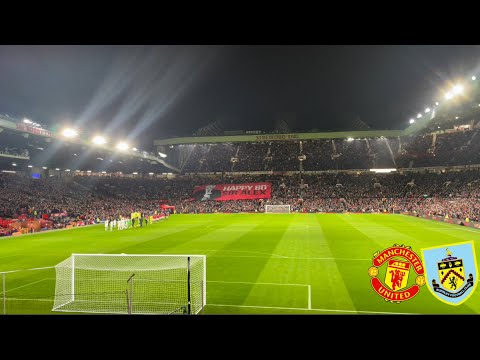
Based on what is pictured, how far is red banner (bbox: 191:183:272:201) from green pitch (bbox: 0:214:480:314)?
34431 mm

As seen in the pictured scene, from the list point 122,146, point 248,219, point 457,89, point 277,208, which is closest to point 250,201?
point 277,208

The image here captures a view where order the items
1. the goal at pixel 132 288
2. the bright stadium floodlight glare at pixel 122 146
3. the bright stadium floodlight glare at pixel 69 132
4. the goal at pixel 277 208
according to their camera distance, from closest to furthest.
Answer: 1. the goal at pixel 132 288
2. the bright stadium floodlight glare at pixel 69 132
3. the bright stadium floodlight glare at pixel 122 146
4. the goal at pixel 277 208

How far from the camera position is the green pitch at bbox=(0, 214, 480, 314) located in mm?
9344

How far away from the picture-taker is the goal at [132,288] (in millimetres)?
9203

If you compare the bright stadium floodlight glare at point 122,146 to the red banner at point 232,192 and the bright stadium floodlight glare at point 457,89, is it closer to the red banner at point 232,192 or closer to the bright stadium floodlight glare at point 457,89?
the red banner at point 232,192

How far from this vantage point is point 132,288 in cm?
944

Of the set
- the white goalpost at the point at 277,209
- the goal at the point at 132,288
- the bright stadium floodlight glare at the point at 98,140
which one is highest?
the bright stadium floodlight glare at the point at 98,140

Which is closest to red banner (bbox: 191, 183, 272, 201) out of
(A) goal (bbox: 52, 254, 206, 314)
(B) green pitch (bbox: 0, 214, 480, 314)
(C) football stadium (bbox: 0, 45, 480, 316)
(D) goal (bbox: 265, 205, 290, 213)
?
(C) football stadium (bbox: 0, 45, 480, 316)

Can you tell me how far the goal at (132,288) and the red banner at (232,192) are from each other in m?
46.6

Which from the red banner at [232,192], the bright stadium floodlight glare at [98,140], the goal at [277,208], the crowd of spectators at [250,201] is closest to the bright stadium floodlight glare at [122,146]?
the bright stadium floodlight glare at [98,140]
